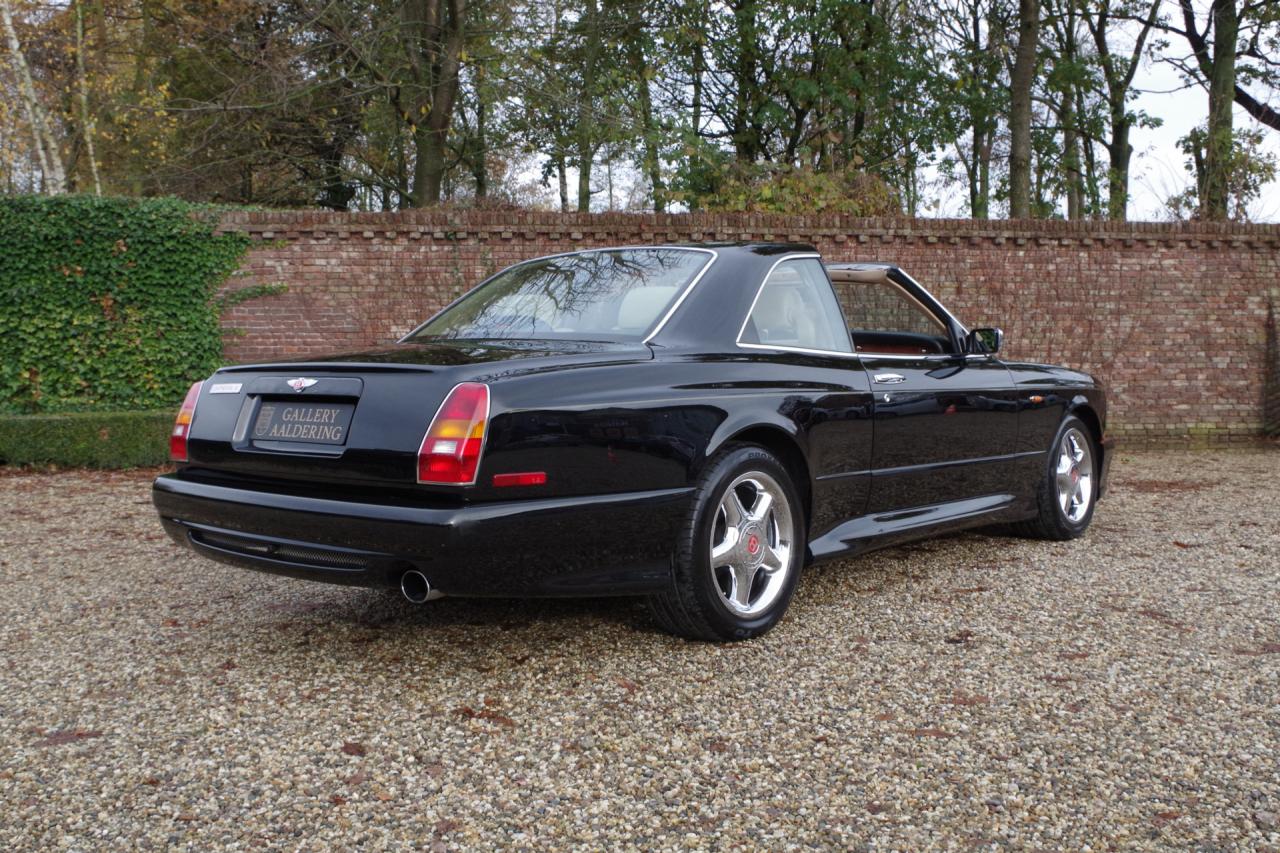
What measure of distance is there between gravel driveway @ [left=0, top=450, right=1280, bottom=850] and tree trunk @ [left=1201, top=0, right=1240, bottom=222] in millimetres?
11961

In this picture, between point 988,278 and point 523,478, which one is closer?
point 523,478

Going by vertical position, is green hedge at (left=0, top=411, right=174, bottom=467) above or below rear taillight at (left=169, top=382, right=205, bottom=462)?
below

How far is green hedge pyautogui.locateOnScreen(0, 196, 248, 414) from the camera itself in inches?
417

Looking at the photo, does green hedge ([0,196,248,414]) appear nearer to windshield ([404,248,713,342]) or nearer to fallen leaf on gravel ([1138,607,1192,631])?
windshield ([404,248,713,342])

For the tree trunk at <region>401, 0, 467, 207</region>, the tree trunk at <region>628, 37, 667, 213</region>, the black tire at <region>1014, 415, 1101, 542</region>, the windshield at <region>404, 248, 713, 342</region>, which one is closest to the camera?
the windshield at <region>404, 248, 713, 342</region>

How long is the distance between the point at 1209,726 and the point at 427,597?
234 cm

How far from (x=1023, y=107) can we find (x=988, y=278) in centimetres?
638

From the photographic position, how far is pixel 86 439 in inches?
397

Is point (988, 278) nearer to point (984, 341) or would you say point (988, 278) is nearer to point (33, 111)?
point (984, 341)

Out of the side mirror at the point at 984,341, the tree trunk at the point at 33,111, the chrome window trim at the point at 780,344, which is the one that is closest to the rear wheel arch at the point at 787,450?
the chrome window trim at the point at 780,344

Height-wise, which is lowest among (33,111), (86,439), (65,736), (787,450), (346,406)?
(65,736)

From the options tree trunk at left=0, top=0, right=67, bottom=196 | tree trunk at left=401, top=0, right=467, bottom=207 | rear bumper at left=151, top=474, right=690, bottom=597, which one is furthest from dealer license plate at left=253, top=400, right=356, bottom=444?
tree trunk at left=401, top=0, right=467, bottom=207

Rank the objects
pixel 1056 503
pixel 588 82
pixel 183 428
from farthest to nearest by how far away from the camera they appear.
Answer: pixel 588 82
pixel 1056 503
pixel 183 428

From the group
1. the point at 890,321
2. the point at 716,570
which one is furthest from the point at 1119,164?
the point at 716,570
